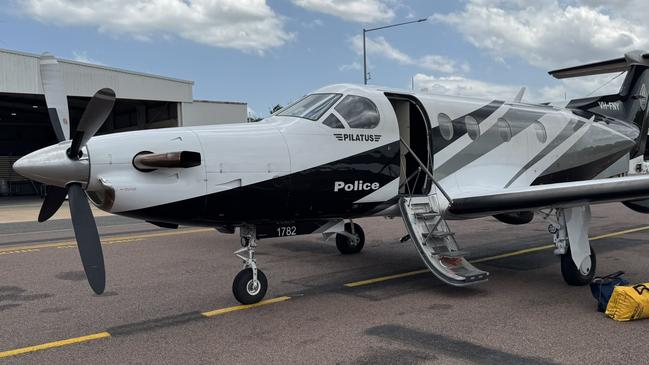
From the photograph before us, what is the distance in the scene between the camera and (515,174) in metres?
9.16

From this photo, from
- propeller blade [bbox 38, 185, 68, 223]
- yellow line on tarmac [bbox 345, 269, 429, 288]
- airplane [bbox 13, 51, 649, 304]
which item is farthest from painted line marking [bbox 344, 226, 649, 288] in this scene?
propeller blade [bbox 38, 185, 68, 223]

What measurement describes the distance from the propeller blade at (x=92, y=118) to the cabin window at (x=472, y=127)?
216 inches

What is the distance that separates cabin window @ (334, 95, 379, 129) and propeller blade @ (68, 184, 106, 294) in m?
3.34

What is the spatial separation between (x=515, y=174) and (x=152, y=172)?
6117 millimetres

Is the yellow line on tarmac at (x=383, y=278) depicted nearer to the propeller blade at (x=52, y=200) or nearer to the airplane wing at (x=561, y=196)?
the airplane wing at (x=561, y=196)

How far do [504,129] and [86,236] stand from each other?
22.0 feet

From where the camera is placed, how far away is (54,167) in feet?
17.2

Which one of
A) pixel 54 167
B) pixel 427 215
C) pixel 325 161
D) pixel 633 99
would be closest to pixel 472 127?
pixel 427 215

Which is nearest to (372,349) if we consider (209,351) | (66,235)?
(209,351)

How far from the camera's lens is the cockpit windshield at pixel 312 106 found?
710 cm

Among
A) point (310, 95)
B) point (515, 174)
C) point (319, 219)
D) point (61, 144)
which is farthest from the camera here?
point (515, 174)

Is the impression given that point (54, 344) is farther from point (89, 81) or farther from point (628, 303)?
point (89, 81)

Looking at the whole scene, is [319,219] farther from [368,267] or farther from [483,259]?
[483,259]

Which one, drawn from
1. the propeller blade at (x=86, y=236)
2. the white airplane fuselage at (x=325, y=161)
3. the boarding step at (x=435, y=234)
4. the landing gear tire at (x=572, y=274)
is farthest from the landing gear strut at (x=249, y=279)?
the landing gear tire at (x=572, y=274)
